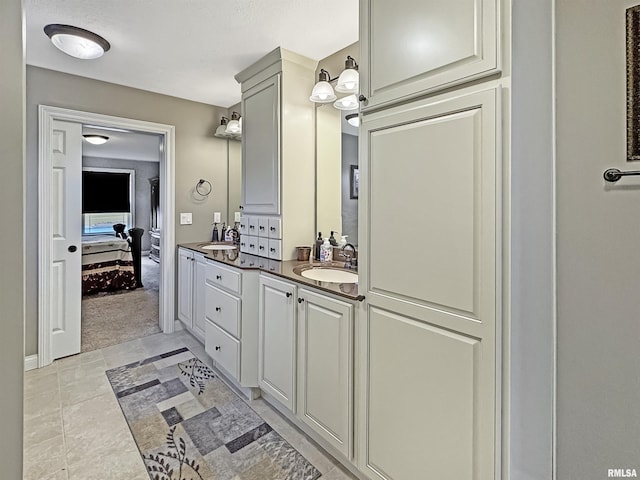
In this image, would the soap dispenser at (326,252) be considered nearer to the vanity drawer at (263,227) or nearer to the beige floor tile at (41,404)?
the vanity drawer at (263,227)

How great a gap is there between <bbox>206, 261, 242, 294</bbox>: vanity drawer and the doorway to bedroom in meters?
1.28

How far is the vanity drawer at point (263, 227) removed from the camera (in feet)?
8.33

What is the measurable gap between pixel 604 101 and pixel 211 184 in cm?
333

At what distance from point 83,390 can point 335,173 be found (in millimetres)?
2344

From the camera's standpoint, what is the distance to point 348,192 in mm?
A: 2234

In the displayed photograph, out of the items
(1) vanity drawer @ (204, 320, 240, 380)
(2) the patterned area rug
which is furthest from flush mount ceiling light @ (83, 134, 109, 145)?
(1) vanity drawer @ (204, 320, 240, 380)

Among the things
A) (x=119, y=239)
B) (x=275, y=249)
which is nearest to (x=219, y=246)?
(x=275, y=249)

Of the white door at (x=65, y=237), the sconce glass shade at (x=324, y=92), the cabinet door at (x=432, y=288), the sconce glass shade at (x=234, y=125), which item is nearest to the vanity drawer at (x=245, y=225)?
the sconce glass shade at (x=234, y=125)

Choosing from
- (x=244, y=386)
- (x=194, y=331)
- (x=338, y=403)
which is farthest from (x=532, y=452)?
(x=194, y=331)

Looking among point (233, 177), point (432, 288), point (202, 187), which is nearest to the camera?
point (432, 288)

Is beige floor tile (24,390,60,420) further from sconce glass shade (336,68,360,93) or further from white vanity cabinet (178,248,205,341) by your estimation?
sconce glass shade (336,68,360,93)

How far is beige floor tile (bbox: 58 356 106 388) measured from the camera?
2396 millimetres

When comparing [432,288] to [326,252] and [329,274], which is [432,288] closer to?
[329,274]

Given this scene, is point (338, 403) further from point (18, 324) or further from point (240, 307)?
point (18, 324)
